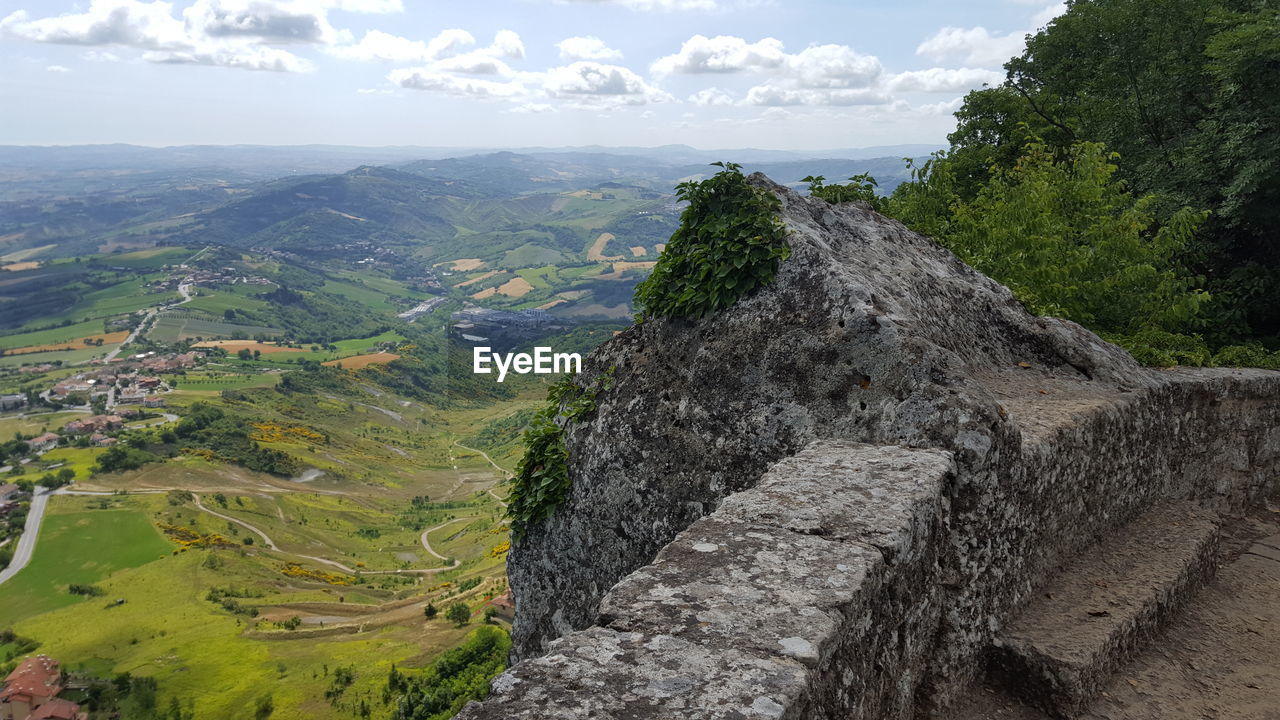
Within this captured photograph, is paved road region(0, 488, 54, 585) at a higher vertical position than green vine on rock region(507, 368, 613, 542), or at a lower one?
lower

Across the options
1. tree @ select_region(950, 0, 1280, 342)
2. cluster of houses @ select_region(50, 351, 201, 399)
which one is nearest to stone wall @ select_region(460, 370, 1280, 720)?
tree @ select_region(950, 0, 1280, 342)

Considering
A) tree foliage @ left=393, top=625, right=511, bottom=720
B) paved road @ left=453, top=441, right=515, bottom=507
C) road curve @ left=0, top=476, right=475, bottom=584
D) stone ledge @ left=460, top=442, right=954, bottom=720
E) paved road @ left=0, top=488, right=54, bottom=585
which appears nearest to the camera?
stone ledge @ left=460, top=442, right=954, bottom=720

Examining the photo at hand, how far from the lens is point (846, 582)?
3834mm

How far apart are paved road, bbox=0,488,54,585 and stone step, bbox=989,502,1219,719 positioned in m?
145

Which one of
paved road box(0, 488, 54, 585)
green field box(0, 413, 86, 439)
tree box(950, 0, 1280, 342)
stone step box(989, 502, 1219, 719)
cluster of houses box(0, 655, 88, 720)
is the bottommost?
paved road box(0, 488, 54, 585)

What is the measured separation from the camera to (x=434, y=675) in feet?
195

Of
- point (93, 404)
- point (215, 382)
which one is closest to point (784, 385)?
point (215, 382)

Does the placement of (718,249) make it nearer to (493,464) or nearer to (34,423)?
(493,464)

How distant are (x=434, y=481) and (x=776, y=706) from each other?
159462 millimetres

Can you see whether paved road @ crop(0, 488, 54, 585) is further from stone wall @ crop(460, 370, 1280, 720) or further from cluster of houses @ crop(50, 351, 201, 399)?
stone wall @ crop(460, 370, 1280, 720)

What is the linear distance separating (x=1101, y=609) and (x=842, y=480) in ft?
8.83

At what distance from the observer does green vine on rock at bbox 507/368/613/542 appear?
28.2 ft

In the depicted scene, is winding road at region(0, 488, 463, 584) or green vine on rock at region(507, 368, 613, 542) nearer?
green vine on rock at region(507, 368, 613, 542)

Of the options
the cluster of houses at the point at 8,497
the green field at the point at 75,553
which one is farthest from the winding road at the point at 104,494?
the cluster of houses at the point at 8,497
